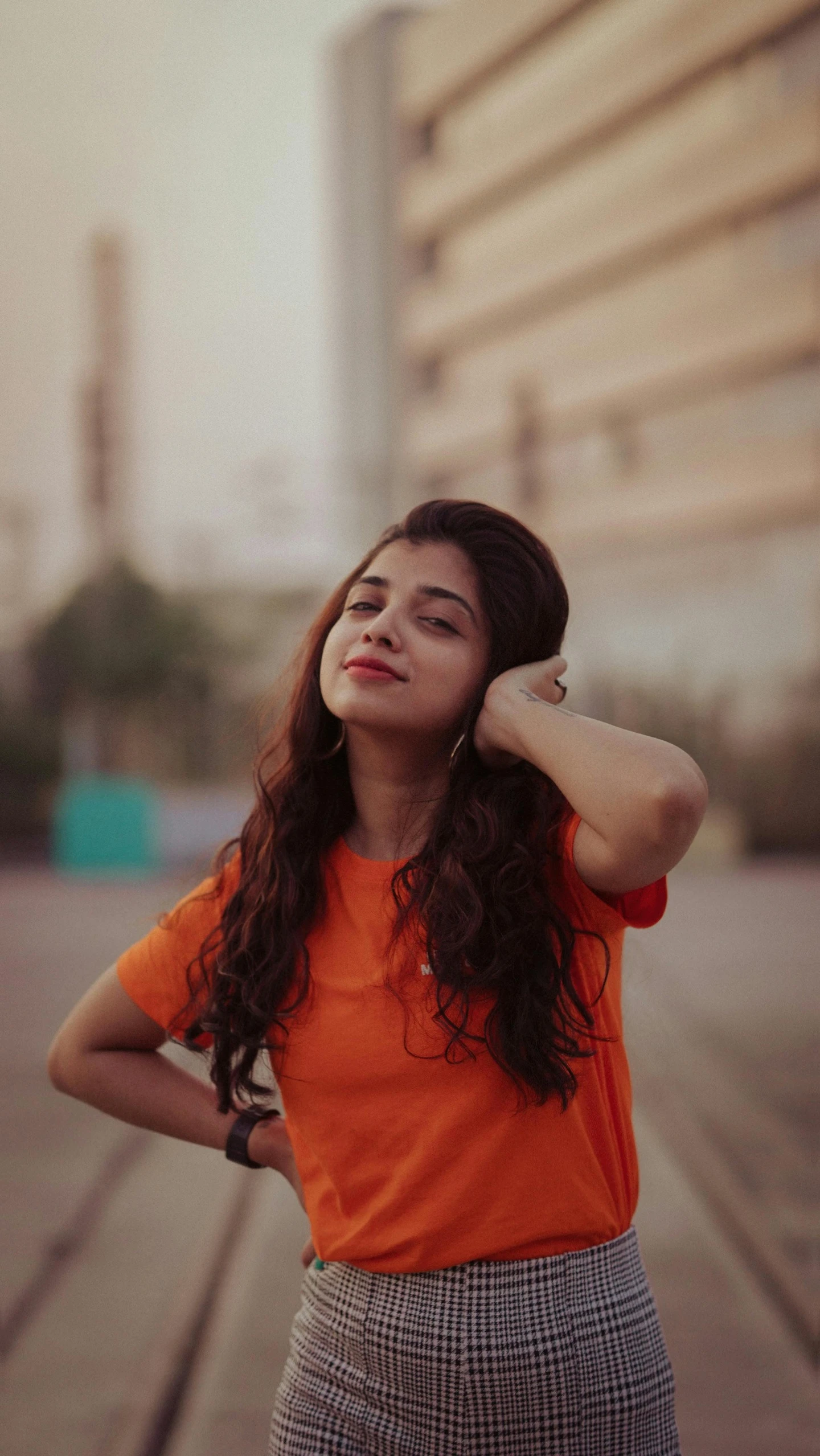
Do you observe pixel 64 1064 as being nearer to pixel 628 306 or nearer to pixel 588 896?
pixel 588 896

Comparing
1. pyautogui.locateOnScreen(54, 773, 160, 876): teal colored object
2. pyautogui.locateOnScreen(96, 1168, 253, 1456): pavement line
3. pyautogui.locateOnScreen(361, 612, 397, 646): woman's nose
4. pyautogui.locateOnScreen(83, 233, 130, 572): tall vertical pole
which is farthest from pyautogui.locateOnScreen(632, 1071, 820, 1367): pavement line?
pyautogui.locateOnScreen(83, 233, 130, 572): tall vertical pole

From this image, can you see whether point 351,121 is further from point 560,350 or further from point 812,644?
point 812,644

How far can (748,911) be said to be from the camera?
A: 11.0 m

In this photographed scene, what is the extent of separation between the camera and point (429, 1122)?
1.25m

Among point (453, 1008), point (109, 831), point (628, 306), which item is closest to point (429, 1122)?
point (453, 1008)

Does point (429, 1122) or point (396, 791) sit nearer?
point (429, 1122)

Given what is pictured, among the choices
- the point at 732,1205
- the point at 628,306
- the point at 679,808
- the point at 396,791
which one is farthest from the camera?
the point at 628,306

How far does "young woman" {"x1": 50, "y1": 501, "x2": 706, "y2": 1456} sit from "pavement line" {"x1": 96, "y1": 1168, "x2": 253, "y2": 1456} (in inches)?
56.1

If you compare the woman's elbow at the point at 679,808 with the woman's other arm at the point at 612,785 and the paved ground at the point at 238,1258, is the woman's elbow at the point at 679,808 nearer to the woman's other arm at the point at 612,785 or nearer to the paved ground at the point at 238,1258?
the woman's other arm at the point at 612,785

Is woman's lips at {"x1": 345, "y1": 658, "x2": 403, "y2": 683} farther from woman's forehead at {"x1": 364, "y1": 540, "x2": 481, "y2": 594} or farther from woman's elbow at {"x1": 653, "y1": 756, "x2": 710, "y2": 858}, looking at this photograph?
woman's elbow at {"x1": 653, "y1": 756, "x2": 710, "y2": 858}

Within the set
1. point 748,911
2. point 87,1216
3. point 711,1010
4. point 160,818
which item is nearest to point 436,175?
point 160,818

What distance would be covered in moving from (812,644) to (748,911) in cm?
1007

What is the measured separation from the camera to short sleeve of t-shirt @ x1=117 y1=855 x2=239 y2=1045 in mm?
1435

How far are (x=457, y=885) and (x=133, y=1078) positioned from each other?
0.48 meters
